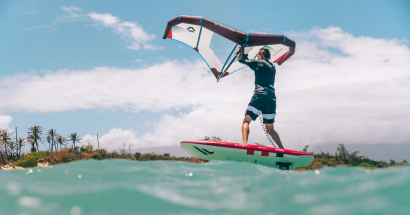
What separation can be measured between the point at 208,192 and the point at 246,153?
214 cm

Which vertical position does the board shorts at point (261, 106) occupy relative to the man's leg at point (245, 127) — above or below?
above

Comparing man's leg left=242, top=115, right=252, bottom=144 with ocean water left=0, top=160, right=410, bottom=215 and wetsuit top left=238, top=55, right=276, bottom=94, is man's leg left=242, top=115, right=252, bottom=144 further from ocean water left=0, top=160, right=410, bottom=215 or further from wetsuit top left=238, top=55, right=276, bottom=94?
ocean water left=0, top=160, right=410, bottom=215

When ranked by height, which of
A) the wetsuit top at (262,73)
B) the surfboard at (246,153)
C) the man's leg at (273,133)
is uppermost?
the wetsuit top at (262,73)

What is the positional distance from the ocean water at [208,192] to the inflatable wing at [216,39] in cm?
402

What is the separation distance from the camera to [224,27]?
802 cm

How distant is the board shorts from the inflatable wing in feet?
5.36

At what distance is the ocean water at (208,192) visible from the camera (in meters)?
5.02

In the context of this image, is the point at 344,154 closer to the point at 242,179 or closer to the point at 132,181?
→ the point at 242,179

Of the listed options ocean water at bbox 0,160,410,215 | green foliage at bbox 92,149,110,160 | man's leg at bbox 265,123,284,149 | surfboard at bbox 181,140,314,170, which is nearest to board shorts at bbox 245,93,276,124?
man's leg at bbox 265,123,284,149

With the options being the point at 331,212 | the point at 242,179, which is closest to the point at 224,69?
the point at 242,179

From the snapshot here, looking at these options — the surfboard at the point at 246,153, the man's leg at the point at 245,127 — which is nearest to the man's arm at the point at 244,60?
the man's leg at the point at 245,127

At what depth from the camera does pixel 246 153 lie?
7.30 m

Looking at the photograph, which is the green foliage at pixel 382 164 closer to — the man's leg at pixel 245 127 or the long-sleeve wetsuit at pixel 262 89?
the long-sleeve wetsuit at pixel 262 89

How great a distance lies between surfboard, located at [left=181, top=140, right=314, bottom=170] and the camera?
24.0 feet
